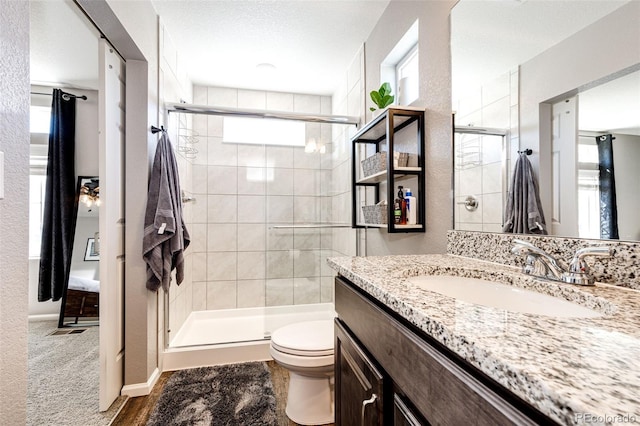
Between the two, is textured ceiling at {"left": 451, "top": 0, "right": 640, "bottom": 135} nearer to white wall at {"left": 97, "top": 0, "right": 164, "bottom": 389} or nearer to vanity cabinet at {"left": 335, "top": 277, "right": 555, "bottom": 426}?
vanity cabinet at {"left": 335, "top": 277, "right": 555, "bottom": 426}

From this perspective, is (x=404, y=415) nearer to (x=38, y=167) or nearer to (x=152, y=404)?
(x=152, y=404)

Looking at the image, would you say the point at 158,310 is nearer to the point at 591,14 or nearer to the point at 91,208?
the point at 91,208

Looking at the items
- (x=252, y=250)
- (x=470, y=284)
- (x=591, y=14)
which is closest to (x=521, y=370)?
(x=470, y=284)

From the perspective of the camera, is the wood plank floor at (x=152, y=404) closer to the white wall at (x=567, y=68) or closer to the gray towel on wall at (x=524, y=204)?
the gray towel on wall at (x=524, y=204)

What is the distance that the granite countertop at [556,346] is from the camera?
0.98 ft

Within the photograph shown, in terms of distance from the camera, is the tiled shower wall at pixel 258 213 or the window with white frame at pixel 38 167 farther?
the window with white frame at pixel 38 167

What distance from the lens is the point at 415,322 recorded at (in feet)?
1.91

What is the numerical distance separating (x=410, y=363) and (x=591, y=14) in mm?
1035

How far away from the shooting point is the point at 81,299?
2822 millimetres

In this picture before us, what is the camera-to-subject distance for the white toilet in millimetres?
1509

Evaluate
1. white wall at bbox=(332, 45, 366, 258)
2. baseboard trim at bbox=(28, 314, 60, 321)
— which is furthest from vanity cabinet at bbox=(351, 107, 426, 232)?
baseboard trim at bbox=(28, 314, 60, 321)

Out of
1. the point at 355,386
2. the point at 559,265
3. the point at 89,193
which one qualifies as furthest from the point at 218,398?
the point at 89,193

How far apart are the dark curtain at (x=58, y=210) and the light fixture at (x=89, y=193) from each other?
0.10 meters

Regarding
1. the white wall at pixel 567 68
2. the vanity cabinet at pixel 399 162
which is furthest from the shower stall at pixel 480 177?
the vanity cabinet at pixel 399 162
